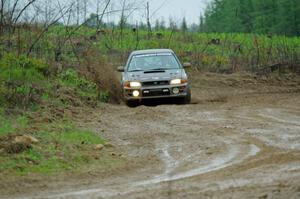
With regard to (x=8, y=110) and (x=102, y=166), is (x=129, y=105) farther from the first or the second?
(x=102, y=166)

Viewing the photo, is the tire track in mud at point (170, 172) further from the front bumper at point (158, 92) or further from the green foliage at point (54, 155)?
the front bumper at point (158, 92)

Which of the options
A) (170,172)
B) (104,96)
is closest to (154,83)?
(104,96)

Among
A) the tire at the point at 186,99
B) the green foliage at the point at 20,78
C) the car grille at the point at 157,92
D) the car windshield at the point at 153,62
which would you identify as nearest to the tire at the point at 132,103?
the car grille at the point at 157,92

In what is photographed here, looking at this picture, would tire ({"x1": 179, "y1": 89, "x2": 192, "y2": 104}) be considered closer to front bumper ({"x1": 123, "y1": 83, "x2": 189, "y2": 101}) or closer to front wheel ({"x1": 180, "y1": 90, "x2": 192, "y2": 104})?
front wheel ({"x1": 180, "y1": 90, "x2": 192, "y2": 104})

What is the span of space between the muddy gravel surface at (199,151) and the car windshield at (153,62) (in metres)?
1.09

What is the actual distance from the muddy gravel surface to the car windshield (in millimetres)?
1091

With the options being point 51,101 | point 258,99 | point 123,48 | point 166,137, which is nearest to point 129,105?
point 51,101

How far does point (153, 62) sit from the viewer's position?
17.5 m

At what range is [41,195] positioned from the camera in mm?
7027

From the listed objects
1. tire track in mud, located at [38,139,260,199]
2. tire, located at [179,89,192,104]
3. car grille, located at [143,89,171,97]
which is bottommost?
tire track in mud, located at [38,139,260,199]

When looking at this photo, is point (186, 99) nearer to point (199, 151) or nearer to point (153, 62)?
point (153, 62)

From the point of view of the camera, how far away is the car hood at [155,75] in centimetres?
1656

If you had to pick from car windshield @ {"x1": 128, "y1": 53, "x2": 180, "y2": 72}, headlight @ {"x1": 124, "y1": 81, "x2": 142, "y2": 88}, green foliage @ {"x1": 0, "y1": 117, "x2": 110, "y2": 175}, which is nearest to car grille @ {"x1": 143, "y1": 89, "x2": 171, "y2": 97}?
headlight @ {"x1": 124, "y1": 81, "x2": 142, "y2": 88}

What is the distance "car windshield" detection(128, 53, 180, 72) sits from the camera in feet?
56.6
